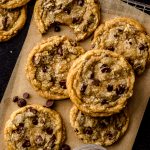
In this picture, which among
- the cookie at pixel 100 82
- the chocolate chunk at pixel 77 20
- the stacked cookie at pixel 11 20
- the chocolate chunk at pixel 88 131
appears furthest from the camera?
the stacked cookie at pixel 11 20

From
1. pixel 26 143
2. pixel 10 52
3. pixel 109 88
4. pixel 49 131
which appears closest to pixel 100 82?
pixel 109 88

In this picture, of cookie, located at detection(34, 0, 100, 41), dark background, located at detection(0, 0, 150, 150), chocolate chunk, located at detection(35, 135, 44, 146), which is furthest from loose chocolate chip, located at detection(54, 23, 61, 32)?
chocolate chunk, located at detection(35, 135, 44, 146)

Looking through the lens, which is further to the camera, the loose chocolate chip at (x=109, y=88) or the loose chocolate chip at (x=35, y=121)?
the loose chocolate chip at (x=35, y=121)

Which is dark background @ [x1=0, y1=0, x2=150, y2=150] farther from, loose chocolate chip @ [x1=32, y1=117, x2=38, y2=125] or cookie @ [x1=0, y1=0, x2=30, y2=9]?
loose chocolate chip @ [x1=32, y1=117, x2=38, y2=125]

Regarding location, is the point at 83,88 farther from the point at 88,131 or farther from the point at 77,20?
the point at 77,20

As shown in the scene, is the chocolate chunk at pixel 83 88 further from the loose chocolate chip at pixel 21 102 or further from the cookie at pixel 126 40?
the loose chocolate chip at pixel 21 102

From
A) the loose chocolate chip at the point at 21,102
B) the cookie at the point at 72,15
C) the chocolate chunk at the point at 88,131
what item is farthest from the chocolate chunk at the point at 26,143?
the cookie at the point at 72,15
